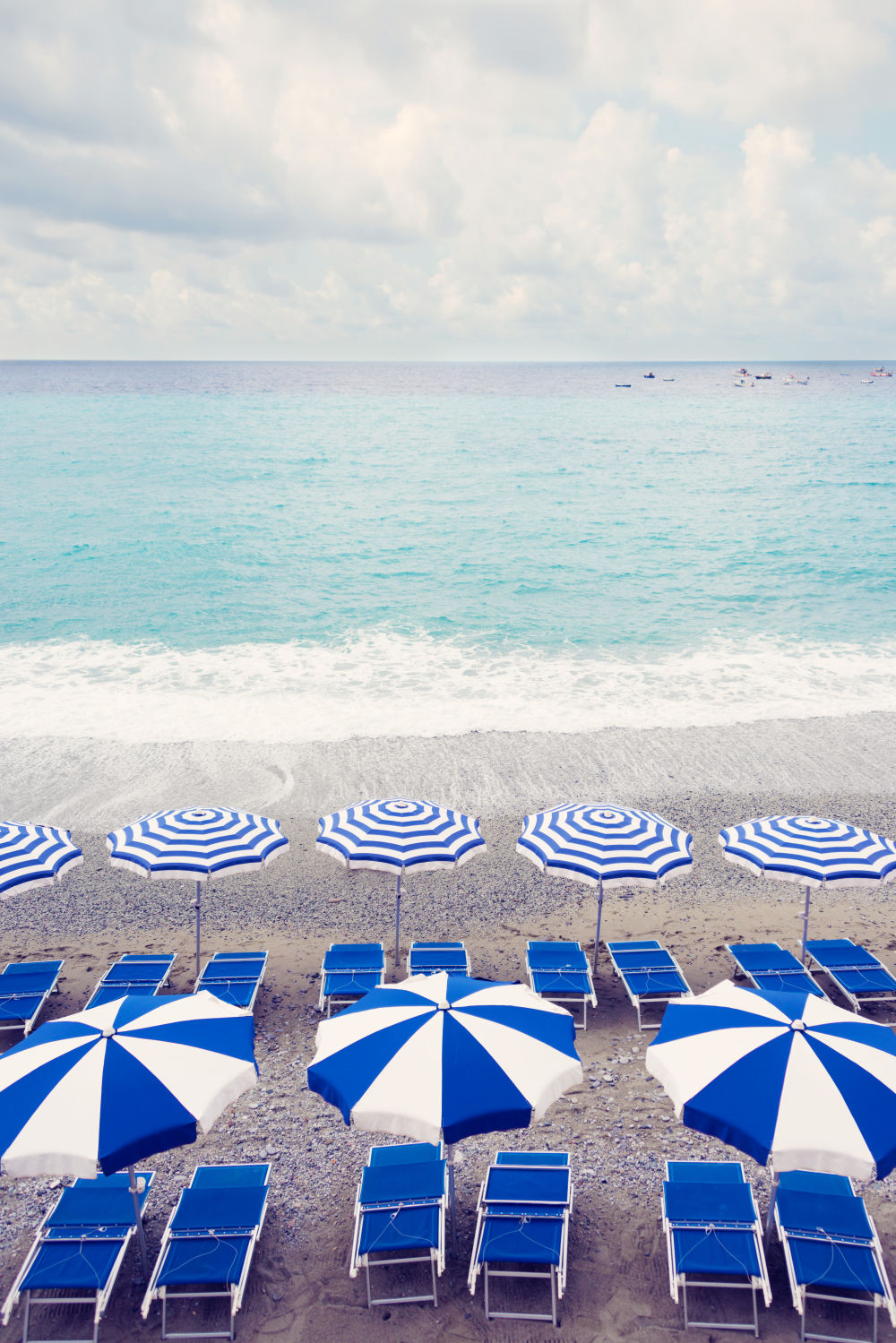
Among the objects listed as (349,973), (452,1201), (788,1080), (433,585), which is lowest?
(433,585)

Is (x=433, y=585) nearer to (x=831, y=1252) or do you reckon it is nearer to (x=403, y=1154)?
(x=403, y=1154)

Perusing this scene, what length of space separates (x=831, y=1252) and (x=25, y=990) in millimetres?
7816

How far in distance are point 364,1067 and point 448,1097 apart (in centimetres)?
63

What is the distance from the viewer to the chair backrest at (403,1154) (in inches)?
275

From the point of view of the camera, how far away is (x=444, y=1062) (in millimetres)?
5855

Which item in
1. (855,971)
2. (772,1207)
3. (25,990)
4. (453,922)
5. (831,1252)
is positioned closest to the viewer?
(831,1252)

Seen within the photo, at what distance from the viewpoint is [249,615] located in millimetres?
29188

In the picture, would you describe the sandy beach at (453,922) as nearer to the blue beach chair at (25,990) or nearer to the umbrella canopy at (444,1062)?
the blue beach chair at (25,990)

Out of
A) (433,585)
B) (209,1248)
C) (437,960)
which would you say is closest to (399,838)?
(437,960)

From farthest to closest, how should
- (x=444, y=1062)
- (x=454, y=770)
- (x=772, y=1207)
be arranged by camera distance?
1. (x=454, y=770)
2. (x=772, y=1207)
3. (x=444, y=1062)

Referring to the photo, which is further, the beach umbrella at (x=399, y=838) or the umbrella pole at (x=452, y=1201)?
the beach umbrella at (x=399, y=838)

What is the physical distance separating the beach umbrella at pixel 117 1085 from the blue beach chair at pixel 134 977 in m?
3.13

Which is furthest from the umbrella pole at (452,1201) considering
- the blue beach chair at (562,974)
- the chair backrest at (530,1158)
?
the blue beach chair at (562,974)

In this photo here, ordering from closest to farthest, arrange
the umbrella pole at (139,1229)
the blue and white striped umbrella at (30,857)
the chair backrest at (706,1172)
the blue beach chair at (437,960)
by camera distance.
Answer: the umbrella pole at (139,1229), the chair backrest at (706,1172), the blue and white striped umbrella at (30,857), the blue beach chair at (437,960)
